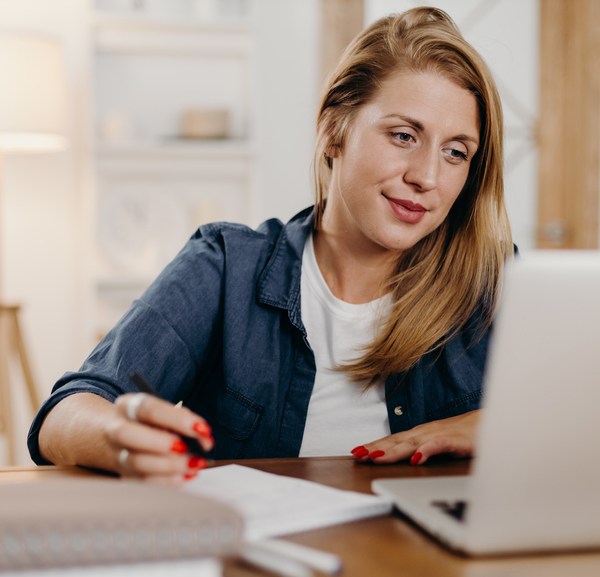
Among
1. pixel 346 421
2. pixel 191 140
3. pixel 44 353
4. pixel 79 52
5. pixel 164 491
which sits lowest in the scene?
pixel 44 353

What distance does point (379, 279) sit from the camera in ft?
5.08

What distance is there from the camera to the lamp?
3.08m

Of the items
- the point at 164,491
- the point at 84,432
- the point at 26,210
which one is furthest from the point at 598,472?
the point at 26,210

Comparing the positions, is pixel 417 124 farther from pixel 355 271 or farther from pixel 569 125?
pixel 569 125

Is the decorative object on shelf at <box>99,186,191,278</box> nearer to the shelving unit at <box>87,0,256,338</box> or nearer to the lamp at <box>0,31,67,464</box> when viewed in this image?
the shelving unit at <box>87,0,256,338</box>

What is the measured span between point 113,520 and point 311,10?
10.5 feet

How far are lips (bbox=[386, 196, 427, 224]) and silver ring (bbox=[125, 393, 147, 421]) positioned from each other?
0.66m

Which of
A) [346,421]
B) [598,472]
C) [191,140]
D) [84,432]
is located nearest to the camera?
[598,472]

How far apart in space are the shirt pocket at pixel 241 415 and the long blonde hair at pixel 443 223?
0.17m

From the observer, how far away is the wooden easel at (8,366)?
117 inches

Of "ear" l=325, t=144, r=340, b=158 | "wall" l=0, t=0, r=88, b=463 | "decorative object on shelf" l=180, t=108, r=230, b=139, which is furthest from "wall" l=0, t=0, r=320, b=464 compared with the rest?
"ear" l=325, t=144, r=340, b=158

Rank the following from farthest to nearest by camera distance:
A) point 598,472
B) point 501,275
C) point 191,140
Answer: point 191,140 → point 501,275 → point 598,472

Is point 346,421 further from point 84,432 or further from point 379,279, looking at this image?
point 84,432

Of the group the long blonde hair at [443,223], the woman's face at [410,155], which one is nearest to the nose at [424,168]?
the woman's face at [410,155]
